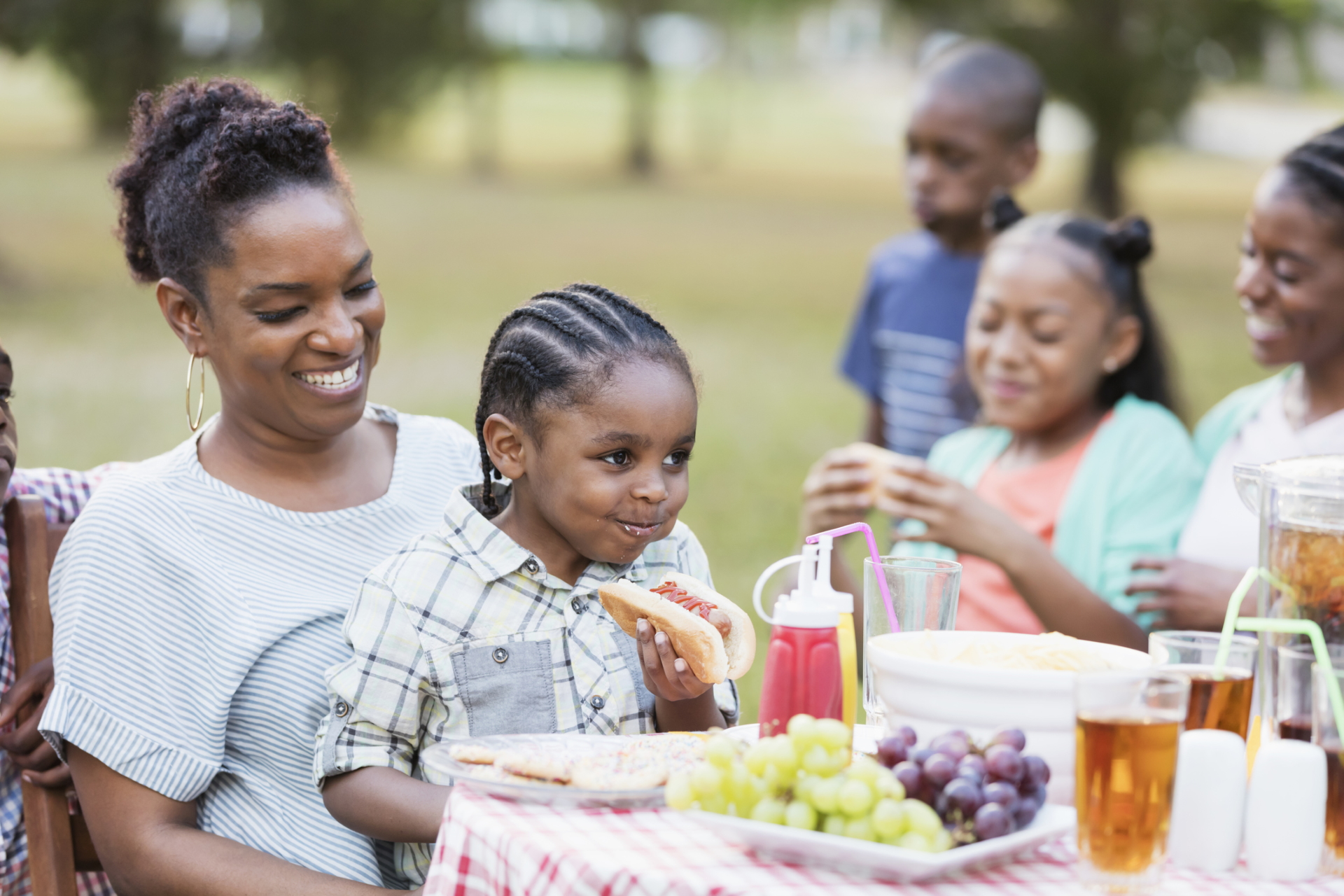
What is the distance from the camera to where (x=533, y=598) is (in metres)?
2.40

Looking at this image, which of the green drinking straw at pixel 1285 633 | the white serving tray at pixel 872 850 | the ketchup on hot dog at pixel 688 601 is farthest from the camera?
the ketchup on hot dog at pixel 688 601

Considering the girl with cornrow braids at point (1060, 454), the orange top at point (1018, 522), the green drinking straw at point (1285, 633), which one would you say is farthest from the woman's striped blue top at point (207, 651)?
the orange top at point (1018, 522)

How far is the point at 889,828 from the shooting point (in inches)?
62.6

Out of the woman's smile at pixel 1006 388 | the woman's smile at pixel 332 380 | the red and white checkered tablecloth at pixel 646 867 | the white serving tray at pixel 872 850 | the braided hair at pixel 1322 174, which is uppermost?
the braided hair at pixel 1322 174

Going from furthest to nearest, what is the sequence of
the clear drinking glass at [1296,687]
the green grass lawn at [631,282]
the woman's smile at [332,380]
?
the green grass lawn at [631,282], the woman's smile at [332,380], the clear drinking glass at [1296,687]

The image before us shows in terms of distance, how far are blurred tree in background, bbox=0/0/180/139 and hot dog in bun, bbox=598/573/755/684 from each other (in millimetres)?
23582

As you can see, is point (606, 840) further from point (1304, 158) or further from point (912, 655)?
point (1304, 158)

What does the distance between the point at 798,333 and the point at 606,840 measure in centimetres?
1481

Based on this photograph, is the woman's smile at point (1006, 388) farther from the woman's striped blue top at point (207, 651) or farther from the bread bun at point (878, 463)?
the woman's striped blue top at point (207, 651)

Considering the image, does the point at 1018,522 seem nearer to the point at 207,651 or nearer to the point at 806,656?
the point at 806,656

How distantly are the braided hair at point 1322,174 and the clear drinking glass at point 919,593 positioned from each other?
177cm

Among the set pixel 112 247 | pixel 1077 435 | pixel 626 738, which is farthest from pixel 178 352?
pixel 626 738

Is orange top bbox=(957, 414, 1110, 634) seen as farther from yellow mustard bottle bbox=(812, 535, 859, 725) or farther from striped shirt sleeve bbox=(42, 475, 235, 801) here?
striped shirt sleeve bbox=(42, 475, 235, 801)

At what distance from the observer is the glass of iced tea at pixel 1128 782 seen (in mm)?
1594
